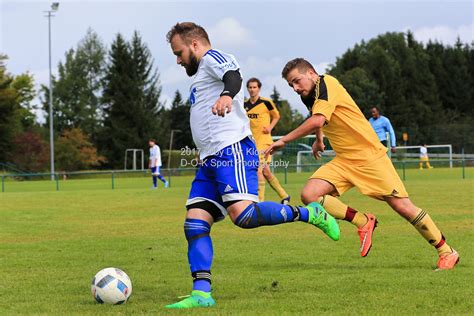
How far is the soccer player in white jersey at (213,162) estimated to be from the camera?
205 inches

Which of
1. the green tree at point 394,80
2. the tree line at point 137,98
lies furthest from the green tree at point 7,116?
the green tree at point 394,80

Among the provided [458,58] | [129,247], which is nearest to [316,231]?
[129,247]

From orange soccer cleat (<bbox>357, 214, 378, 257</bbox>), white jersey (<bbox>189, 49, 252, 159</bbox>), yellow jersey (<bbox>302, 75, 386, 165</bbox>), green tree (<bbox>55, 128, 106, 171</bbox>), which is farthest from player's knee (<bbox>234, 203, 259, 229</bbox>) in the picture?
green tree (<bbox>55, 128, 106, 171</bbox>)

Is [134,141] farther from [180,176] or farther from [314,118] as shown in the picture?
[314,118]

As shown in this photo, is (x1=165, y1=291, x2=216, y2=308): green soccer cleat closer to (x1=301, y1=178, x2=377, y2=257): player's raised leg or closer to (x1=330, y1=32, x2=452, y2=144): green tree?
(x1=301, y1=178, x2=377, y2=257): player's raised leg

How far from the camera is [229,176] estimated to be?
520 centimetres

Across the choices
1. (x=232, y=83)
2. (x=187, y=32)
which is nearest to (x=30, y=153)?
(x=187, y=32)

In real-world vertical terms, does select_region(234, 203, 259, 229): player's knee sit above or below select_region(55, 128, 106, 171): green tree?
below

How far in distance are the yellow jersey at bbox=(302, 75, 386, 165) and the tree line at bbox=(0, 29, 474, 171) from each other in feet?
170

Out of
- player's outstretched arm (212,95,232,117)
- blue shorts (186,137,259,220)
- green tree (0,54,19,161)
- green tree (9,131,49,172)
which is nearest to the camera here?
player's outstretched arm (212,95,232,117)

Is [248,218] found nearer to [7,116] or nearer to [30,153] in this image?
[30,153]

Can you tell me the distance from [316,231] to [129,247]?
306cm

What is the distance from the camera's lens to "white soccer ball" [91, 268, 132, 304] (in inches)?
208

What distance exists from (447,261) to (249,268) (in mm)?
1995
